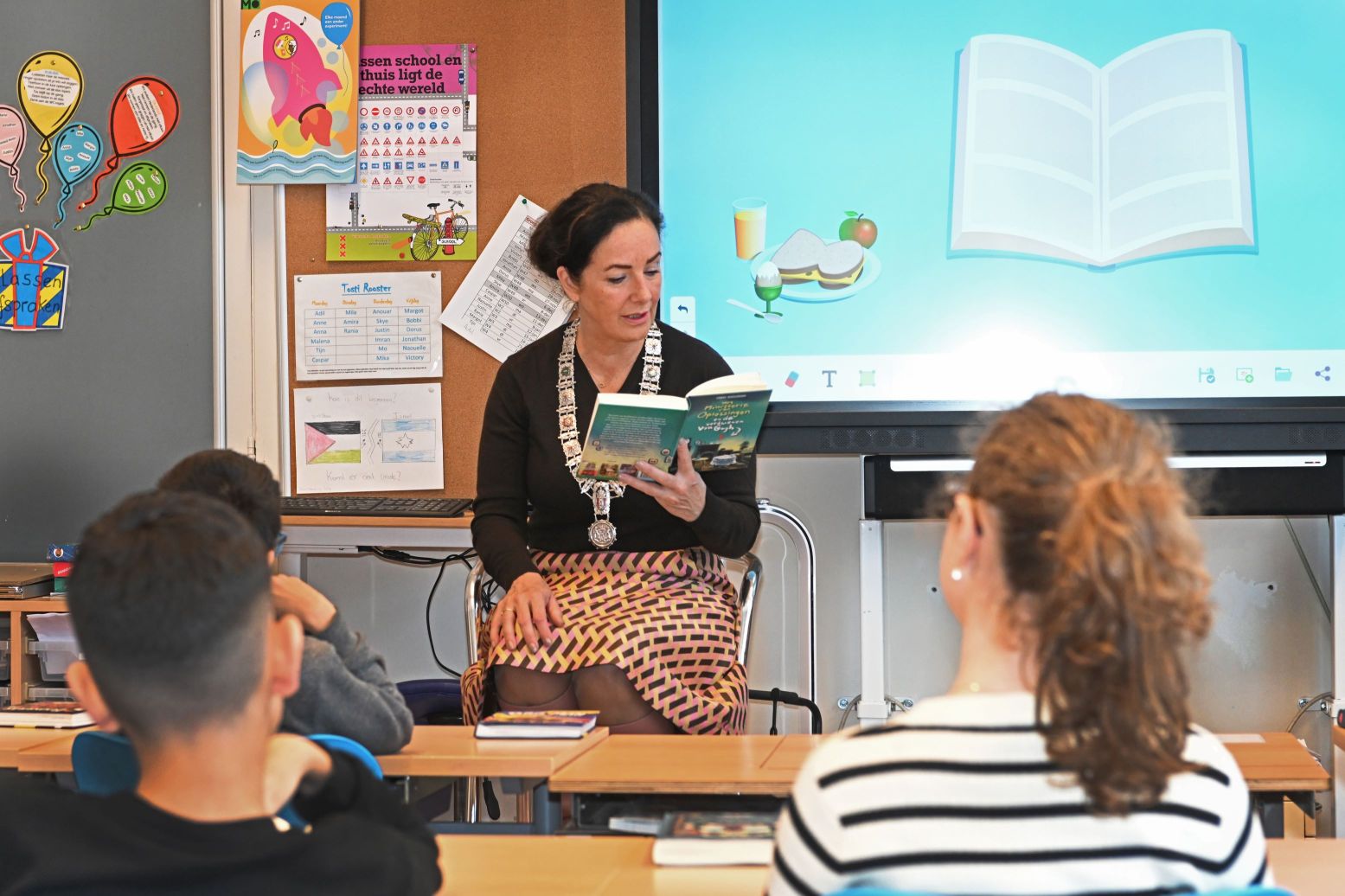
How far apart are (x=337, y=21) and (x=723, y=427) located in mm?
1903

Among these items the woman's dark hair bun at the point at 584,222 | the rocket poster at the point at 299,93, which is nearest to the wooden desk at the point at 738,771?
the woman's dark hair bun at the point at 584,222

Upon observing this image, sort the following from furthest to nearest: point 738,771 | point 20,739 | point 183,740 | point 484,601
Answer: point 484,601, point 20,739, point 738,771, point 183,740

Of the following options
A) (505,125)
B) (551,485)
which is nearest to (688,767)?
(551,485)

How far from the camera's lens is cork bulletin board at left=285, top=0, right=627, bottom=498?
11.9ft

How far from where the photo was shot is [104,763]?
59.6 inches

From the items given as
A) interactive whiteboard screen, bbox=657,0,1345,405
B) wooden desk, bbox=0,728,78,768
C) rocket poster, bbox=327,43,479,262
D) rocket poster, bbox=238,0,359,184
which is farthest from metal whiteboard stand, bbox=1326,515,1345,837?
wooden desk, bbox=0,728,78,768

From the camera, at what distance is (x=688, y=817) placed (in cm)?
156

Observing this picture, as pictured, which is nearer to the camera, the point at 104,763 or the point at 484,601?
the point at 104,763

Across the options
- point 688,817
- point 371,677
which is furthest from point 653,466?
point 688,817

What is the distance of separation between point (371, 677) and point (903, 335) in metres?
1.90

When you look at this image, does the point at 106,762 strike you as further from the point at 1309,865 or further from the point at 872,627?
the point at 872,627

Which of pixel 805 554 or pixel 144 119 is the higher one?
pixel 144 119

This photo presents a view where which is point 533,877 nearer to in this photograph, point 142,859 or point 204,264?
point 142,859

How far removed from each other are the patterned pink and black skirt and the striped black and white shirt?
1.50 meters
